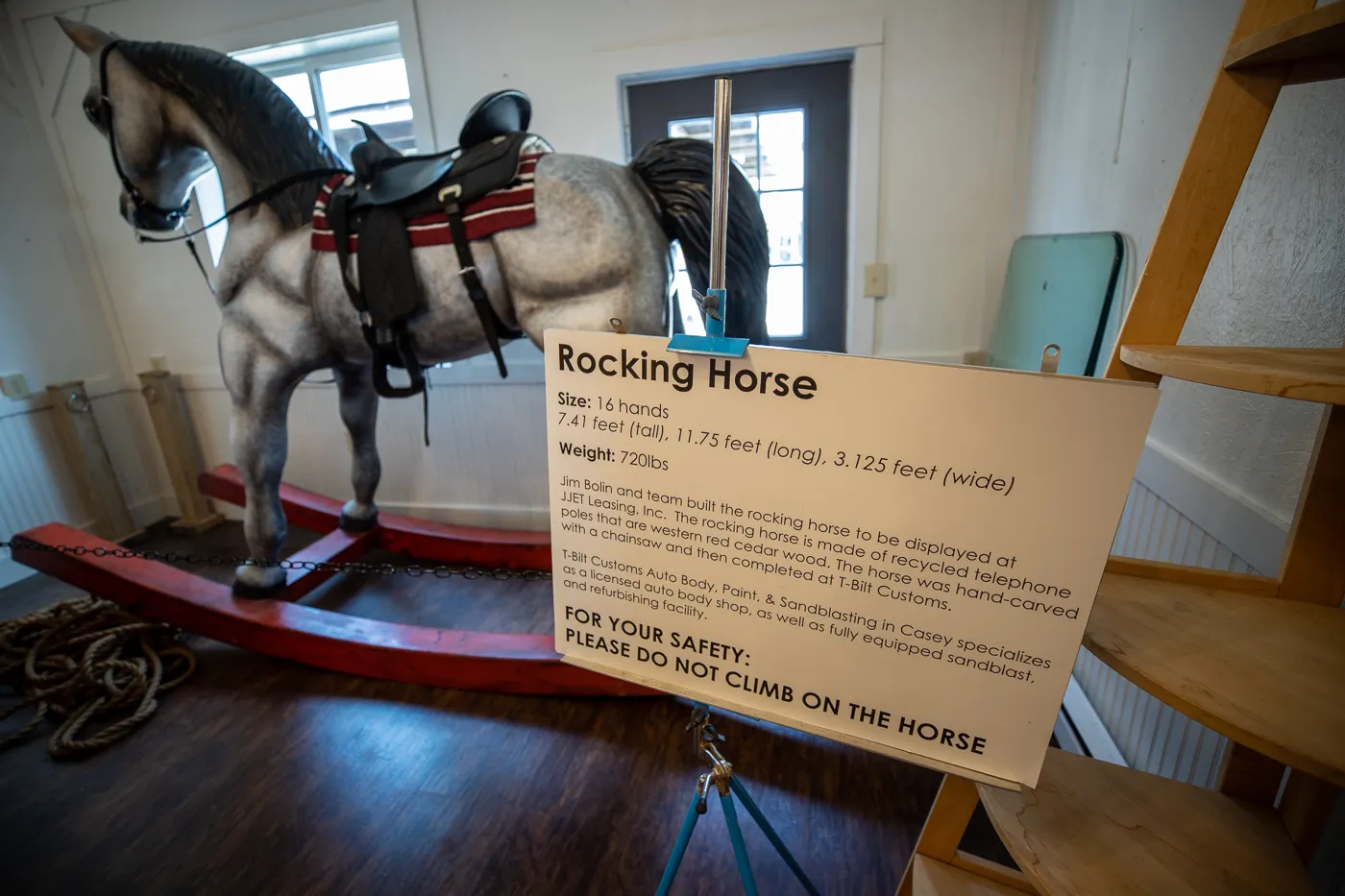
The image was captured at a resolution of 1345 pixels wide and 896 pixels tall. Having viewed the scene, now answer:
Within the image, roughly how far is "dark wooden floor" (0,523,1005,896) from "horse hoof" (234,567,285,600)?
0.96 ft

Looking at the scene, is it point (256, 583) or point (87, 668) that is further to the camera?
point (256, 583)

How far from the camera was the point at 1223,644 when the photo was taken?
65cm

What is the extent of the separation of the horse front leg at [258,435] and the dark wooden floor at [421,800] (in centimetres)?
38

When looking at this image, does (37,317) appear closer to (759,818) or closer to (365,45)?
(365,45)

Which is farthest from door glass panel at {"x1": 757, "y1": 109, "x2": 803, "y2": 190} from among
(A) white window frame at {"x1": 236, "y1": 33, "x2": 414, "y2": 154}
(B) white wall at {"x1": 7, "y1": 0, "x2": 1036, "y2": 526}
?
(A) white window frame at {"x1": 236, "y1": 33, "x2": 414, "y2": 154}

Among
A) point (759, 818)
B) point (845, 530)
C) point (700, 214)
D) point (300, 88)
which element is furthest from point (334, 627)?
point (300, 88)

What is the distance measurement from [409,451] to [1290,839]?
119 inches

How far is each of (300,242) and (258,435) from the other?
0.64 metres

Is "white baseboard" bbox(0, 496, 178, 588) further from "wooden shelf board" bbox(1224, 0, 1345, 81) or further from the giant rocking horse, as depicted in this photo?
"wooden shelf board" bbox(1224, 0, 1345, 81)

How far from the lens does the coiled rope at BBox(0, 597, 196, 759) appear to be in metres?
1.71

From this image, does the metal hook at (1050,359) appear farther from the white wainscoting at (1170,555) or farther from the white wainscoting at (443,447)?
the white wainscoting at (443,447)

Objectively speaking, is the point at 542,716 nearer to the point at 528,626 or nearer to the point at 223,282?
the point at 528,626

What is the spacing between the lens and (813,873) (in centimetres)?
125

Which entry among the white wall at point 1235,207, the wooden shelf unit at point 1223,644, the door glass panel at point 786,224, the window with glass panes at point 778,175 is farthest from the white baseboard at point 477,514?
the white wall at point 1235,207
